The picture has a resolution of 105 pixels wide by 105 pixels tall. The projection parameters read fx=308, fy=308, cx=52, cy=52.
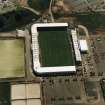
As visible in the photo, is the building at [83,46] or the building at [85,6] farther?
the building at [85,6]

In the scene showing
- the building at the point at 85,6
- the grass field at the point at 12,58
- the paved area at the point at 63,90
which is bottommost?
the paved area at the point at 63,90

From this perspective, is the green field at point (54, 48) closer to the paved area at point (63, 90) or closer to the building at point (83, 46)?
the building at point (83, 46)

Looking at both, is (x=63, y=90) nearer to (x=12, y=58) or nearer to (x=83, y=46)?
(x=83, y=46)

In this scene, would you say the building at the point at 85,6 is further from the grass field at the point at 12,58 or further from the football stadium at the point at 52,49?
the grass field at the point at 12,58

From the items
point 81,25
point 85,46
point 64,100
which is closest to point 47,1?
point 81,25

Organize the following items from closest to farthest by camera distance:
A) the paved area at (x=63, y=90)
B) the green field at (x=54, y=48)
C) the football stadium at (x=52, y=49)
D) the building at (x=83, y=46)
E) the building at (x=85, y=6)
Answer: the paved area at (x=63, y=90)
the football stadium at (x=52, y=49)
the green field at (x=54, y=48)
the building at (x=83, y=46)
the building at (x=85, y=6)

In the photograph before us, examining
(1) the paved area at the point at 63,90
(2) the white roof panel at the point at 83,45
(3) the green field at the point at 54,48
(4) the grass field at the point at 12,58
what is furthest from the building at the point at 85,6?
(1) the paved area at the point at 63,90

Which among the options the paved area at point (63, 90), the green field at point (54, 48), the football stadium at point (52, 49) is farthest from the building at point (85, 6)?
the paved area at point (63, 90)

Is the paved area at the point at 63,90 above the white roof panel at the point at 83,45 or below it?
below

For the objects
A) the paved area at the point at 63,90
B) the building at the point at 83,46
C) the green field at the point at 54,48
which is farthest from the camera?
the building at the point at 83,46
